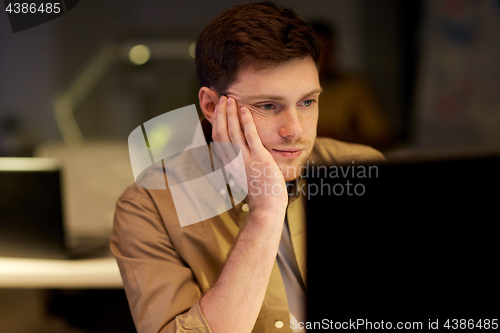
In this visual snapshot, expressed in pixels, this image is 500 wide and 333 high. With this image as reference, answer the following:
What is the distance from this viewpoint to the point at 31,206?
1391 millimetres

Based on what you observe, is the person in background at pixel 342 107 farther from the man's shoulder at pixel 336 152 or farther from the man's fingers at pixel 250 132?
the man's fingers at pixel 250 132

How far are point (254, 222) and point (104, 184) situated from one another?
1212 millimetres

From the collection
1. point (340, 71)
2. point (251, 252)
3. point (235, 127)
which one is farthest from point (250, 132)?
point (340, 71)

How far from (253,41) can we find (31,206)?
0.96m

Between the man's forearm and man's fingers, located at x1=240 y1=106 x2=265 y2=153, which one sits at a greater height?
man's fingers, located at x1=240 y1=106 x2=265 y2=153

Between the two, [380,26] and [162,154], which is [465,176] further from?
[380,26]

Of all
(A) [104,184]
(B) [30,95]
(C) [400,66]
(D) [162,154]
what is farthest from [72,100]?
(C) [400,66]

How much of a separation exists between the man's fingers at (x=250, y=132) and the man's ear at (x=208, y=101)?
0.45 feet

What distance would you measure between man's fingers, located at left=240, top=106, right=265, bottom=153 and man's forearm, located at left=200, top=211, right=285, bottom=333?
0.49 feet

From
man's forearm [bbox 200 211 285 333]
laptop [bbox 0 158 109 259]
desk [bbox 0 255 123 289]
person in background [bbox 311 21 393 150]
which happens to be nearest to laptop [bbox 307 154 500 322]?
man's forearm [bbox 200 211 285 333]

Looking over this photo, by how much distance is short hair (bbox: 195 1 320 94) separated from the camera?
3.10 feet

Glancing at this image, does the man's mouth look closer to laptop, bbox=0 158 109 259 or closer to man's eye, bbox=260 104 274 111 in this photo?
man's eye, bbox=260 104 274 111

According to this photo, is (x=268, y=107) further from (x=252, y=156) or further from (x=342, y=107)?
(x=342, y=107)

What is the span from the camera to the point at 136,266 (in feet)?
3.03
